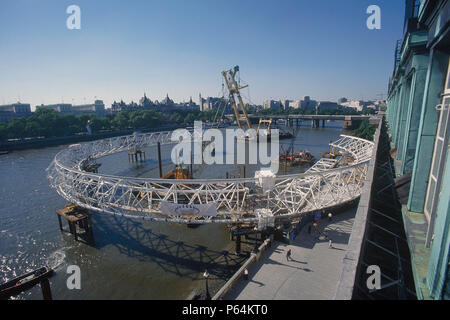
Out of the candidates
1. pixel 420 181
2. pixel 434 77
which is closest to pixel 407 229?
pixel 420 181

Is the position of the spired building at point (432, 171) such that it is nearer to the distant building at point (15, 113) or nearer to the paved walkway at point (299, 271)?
the paved walkway at point (299, 271)

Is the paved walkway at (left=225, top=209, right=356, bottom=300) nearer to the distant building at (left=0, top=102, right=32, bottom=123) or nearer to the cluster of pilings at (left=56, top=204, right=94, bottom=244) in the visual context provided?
the cluster of pilings at (left=56, top=204, right=94, bottom=244)

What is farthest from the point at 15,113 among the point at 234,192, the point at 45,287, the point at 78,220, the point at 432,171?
the point at 432,171

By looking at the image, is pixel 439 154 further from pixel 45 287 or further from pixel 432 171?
pixel 45 287

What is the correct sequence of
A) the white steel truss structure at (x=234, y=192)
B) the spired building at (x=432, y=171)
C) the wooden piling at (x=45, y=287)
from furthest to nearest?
the white steel truss structure at (x=234, y=192)
the wooden piling at (x=45, y=287)
the spired building at (x=432, y=171)

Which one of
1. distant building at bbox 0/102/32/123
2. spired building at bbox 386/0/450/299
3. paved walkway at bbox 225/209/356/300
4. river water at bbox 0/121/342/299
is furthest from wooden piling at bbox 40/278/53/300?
distant building at bbox 0/102/32/123

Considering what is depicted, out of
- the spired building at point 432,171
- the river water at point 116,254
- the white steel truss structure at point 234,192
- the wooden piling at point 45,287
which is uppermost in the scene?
the spired building at point 432,171

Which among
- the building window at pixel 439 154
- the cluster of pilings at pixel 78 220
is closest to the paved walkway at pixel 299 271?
the building window at pixel 439 154
